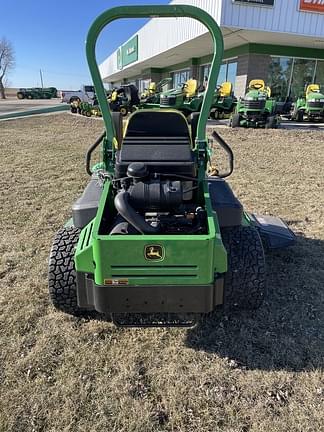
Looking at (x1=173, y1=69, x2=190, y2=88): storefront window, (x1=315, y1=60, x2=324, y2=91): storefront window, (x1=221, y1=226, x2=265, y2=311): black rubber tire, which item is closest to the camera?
(x1=221, y1=226, x2=265, y2=311): black rubber tire

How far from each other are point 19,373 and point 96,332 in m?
0.52

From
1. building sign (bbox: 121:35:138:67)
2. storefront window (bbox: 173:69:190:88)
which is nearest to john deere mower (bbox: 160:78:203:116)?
storefront window (bbox: 173:69:190:88)

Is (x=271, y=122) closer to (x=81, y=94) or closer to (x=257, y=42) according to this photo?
(x=257, y=42)

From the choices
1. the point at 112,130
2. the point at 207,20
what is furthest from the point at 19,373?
the point at 207,20

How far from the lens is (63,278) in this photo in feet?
7.86

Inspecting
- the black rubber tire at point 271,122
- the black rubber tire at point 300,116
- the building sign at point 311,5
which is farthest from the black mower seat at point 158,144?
the building sign at point 311,5

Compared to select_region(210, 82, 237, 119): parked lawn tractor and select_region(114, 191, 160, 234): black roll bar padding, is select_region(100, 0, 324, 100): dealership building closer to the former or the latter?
select_region(210, 82, 237, 119): parked lawn tractor

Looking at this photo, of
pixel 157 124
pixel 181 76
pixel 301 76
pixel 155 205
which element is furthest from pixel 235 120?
pixel 181 76

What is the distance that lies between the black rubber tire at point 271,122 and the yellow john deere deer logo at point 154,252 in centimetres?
1139

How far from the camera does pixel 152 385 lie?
2.05 m

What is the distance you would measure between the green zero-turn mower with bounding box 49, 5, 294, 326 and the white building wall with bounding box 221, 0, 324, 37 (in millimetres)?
12285

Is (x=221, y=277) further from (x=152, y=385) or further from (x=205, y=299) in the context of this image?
(x=152, y=385)

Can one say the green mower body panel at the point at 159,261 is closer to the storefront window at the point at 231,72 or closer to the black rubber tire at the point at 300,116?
the black rubber tire at the point at 300,116

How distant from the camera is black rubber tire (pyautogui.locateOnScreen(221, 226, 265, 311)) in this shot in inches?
94.0
